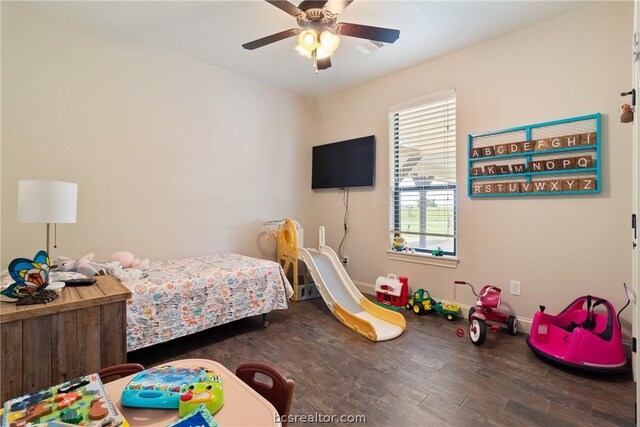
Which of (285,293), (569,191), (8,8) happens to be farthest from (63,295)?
(569,191)

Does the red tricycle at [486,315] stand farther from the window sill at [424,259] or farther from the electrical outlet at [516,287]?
the window sill at [424,259]

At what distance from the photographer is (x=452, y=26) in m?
2.62

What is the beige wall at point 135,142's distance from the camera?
2383 millimetres

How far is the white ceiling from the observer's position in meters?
2.37

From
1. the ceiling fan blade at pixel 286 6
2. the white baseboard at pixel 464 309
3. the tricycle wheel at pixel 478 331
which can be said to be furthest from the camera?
the white baseboard at pixel 464 309

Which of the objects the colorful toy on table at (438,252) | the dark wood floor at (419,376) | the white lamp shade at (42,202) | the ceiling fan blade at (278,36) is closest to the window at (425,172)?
the colorful toy on table at (438,252)

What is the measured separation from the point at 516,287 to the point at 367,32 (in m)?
2.57

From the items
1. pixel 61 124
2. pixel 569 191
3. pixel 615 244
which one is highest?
pixel 61 124

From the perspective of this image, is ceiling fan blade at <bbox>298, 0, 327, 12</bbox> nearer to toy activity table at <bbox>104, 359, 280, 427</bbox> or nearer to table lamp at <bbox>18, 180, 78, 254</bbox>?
table lamp at <bbox>18, 180, 78, 254</bbox>

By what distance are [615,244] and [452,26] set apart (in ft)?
7.37

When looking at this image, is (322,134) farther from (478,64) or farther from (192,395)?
(192,395)

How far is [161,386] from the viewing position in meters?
0.80

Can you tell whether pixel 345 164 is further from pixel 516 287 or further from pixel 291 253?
pixel 516 287

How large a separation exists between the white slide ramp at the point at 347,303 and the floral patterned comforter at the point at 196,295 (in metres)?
0.45
